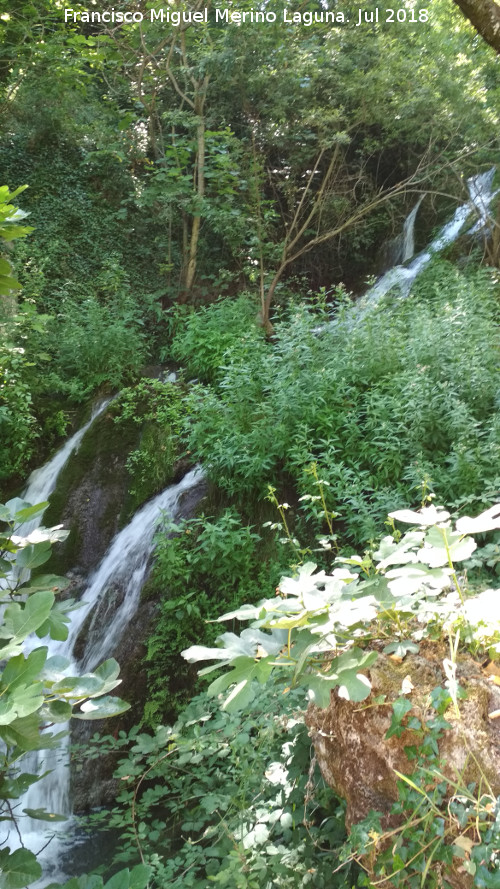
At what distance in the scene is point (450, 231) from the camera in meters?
10.2

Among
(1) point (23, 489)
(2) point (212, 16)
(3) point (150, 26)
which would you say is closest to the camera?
(1) point (23, 489)

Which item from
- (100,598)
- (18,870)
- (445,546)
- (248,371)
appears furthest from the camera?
(248,371)

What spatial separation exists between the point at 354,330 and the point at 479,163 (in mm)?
6221

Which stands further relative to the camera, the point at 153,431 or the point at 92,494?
the point at 153,431

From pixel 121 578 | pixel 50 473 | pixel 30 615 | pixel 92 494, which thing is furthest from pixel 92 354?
pixel 30 615

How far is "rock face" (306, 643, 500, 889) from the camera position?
1544 millimetres

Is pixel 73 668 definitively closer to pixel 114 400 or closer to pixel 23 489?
pixel 23 489

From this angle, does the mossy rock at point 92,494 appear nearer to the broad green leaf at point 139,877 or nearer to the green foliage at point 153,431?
the green foliage at point 153,431

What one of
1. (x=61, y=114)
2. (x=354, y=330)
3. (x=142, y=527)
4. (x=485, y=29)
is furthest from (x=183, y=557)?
(x=61, y=114)

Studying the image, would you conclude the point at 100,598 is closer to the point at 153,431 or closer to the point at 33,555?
the point at 153,431

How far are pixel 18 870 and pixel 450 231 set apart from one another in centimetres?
1074

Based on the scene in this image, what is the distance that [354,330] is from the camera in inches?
231

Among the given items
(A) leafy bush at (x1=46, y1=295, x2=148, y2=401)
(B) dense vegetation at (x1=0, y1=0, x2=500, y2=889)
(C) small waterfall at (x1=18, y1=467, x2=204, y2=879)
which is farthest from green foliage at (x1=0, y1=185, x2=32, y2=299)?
(A) leafy bush at (x1=46, y1=295, x2=148, y2=401)

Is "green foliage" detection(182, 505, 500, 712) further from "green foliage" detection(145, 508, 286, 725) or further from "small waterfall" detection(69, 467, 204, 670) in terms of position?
"small waterfall" detection(69, 467, 204, 670)
